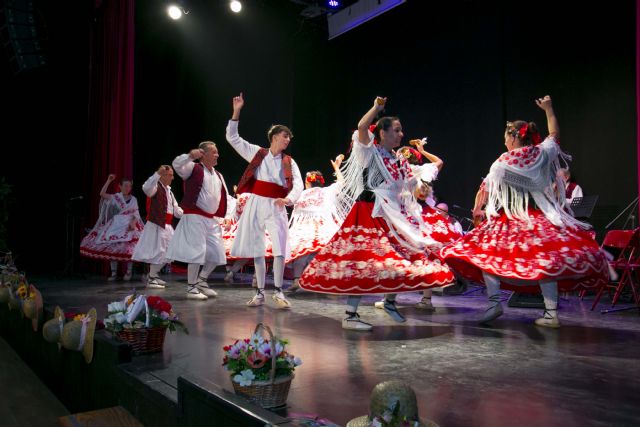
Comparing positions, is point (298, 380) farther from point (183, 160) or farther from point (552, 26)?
point (552, 26)

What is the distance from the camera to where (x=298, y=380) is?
6.94 feet

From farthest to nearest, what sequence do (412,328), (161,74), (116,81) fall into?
1. (161,74)
2. (116,81)
3. (412,328)

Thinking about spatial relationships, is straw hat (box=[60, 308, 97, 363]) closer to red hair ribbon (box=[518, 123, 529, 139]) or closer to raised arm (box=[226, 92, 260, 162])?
raised arm (box=[226, 92, 260, 162])

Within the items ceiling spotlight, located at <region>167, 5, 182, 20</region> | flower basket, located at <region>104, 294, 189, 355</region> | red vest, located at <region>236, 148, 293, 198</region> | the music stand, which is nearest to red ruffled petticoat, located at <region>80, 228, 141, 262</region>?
red vest, located at <region>236, 148, 293, 198</region>

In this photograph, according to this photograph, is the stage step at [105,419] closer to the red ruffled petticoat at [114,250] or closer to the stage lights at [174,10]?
the red ruffled petticoat at [114,250]

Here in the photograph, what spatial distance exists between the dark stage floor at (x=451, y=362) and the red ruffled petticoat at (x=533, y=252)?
0.35 metres

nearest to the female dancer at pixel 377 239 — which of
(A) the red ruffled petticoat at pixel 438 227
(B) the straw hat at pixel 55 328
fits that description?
(A) the red ruffled petticoat at pixel 438 227

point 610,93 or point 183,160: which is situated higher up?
point 610,93

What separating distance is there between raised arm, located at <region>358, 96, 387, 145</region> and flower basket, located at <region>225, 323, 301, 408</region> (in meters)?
1.71

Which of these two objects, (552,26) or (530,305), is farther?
(552,26)

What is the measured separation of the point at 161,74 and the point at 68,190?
2.50 metres

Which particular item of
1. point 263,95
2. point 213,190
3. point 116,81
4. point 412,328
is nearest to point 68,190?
point 116,81

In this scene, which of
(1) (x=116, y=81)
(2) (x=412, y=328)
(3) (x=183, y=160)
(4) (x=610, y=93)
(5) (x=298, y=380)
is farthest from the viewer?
(1) (x=116, y=81)

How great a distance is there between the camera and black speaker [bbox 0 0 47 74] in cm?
721
